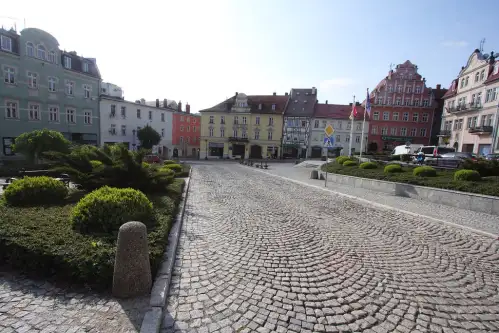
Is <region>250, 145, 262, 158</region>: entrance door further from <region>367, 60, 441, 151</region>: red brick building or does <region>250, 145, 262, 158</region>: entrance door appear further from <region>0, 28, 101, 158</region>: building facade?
<region>0, 28, 101, 158</region>: building facade

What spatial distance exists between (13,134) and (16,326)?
31.6 m

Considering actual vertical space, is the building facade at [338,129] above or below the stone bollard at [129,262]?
above

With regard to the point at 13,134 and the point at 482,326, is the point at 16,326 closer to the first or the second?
the point at 482,326

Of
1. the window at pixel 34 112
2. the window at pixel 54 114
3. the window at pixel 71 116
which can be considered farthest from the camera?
the window at pixel 71 116

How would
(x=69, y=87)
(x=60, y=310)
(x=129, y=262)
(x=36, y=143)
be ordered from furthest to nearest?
(x=69, y=87) < (x=36, y=143) < (x=129, y=262) < (x=60, y=310)

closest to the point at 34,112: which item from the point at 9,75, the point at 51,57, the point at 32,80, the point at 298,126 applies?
the point at 32,80

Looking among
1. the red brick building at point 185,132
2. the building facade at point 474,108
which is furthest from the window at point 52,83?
the building facade at point 474,108

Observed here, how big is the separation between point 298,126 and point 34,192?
45.9 meters

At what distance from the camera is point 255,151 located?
50.5m

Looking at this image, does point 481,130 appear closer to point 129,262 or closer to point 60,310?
point 129,262

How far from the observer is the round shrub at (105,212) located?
4770 millimetres

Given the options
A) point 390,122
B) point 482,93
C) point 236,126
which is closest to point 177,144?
point 236,126

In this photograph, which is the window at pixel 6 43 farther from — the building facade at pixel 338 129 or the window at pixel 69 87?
the building facade at pixel 338 129

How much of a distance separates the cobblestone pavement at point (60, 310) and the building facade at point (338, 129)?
47391 mm
